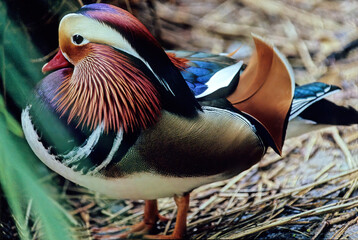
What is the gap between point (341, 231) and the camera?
1.35 m

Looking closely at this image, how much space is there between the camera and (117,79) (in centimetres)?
108

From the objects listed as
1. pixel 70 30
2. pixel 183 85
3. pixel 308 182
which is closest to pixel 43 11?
pixel 70 30

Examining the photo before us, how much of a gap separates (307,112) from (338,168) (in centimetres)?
55

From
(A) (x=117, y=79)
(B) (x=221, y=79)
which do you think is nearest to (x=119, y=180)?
(A) (x=117, y=79)

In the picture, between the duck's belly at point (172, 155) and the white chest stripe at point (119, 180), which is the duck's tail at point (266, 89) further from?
the white chest stripe at point (119, 180)

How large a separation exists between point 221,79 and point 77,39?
0.35m

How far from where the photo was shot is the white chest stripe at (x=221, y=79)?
115 centimetres

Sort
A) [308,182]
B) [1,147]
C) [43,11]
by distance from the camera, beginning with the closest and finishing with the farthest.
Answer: [1,147] < [43,11] < [308,182]

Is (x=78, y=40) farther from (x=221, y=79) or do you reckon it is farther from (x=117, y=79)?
(x=221, y=79)

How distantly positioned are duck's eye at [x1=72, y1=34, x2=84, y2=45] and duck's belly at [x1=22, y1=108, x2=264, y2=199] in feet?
0.67

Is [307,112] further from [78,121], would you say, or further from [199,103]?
[78,121]

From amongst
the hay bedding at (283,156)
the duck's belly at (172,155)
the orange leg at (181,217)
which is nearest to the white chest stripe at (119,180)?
the duck's belly at (172,155)

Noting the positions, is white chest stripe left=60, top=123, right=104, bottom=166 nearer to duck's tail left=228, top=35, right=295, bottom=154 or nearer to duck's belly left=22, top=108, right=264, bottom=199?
duck's belly left=22, top=108, right=264, bottom=199

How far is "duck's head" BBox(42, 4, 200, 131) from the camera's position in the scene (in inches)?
41.1
